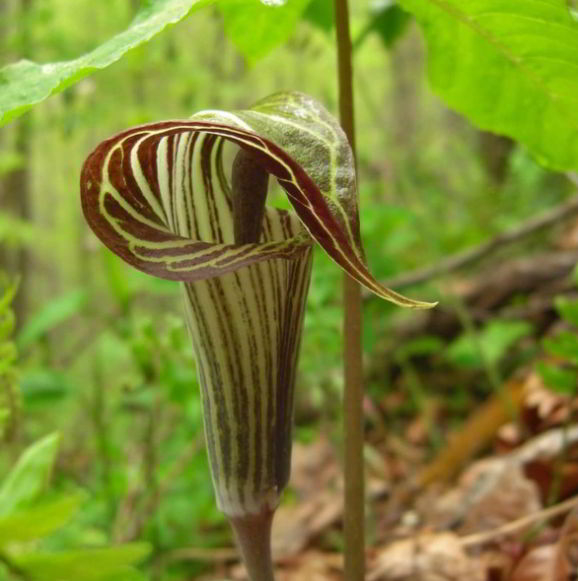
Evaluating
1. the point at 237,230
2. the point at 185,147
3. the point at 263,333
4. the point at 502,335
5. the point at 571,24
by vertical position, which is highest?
the point at 571,24

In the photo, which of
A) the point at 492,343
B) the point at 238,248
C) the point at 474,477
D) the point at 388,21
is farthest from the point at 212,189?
the point at 492,343

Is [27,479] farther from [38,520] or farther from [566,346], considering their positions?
[566,346]

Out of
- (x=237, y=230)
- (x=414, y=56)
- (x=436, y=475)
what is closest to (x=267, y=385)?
(x=237, y=230)

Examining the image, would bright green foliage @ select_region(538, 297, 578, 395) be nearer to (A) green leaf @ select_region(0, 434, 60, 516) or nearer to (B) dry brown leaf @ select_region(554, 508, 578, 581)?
(B) dry brown leaf @ select_region(554, 508, 578, 581)

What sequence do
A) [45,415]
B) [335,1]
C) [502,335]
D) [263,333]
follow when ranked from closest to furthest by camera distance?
[263,333] → [335,1] → [502,335] → [45,415]

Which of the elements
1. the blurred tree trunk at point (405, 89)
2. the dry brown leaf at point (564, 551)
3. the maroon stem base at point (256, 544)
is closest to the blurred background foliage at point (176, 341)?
the maroon stem base at point (256, 544)

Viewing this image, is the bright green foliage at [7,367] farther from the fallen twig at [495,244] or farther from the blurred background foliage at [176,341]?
the fallen twig at [495,244]

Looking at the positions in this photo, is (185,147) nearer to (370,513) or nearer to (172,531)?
(370,513)
